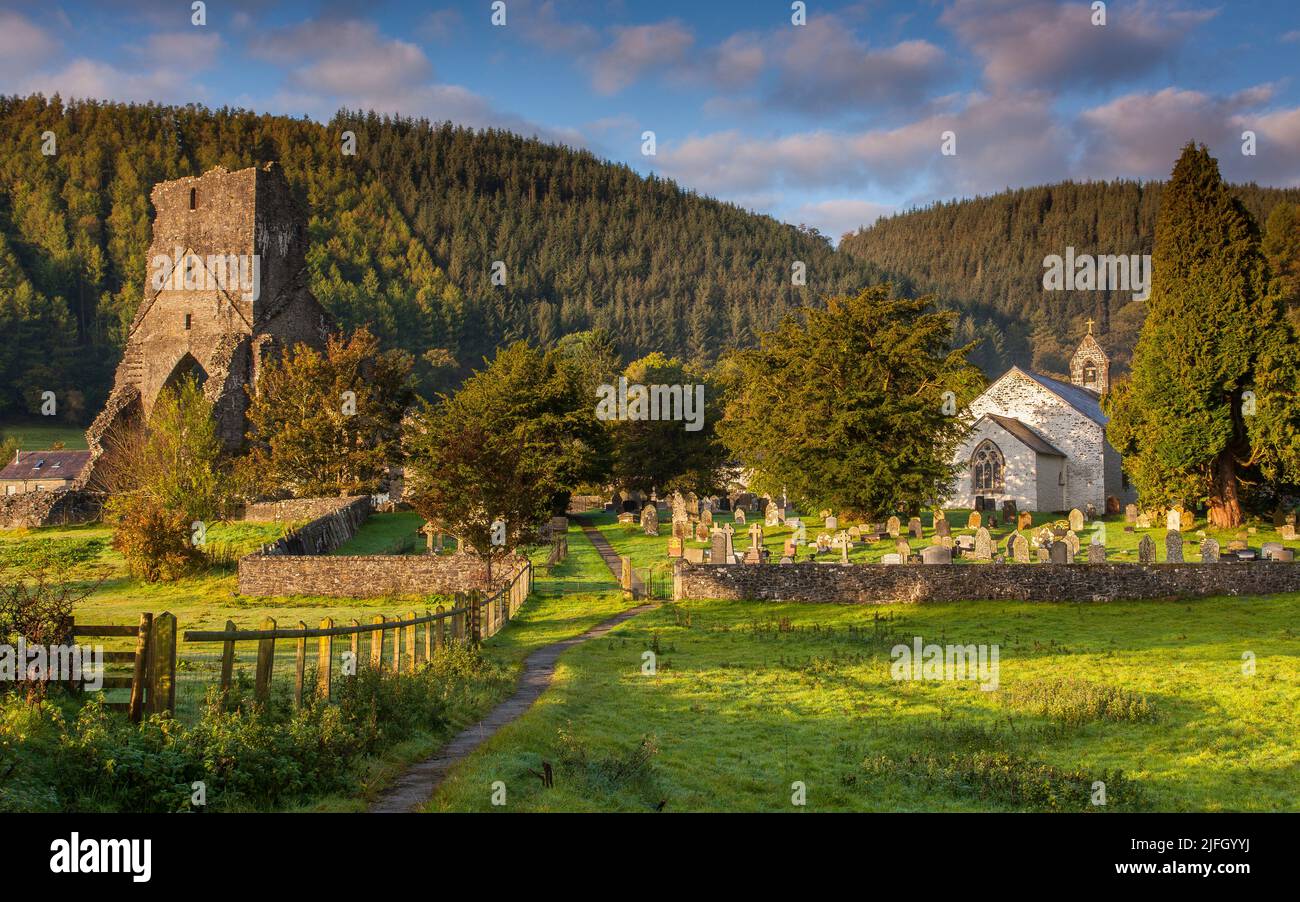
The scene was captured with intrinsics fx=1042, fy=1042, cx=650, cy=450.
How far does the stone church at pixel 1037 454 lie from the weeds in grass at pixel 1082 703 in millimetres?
39971

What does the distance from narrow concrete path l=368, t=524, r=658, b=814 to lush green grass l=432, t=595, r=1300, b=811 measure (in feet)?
1.07

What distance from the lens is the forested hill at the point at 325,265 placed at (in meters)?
118

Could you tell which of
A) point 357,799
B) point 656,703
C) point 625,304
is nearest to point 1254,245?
point 656,703

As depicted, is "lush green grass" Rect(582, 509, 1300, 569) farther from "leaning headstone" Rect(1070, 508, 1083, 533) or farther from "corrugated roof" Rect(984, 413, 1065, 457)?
"corrugated roof" Rect(984, 413, 1065, 457)

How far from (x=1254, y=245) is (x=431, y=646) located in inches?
1680

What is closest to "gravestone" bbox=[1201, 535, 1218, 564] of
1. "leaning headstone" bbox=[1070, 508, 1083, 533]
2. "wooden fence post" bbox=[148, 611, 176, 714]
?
"leaning headstone" bbox=[1070, 508, 1083, 533]

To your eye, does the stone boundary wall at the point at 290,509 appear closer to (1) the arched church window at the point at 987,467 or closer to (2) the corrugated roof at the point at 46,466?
(2) the corrugated roof at the point at 46,466

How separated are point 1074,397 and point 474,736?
58.5 m

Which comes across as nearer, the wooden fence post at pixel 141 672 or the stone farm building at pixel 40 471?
the wooden fence post at pixel 141 672

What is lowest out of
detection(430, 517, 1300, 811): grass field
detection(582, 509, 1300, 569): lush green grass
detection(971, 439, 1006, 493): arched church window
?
detection(430, 517, 1300, 811): grass field

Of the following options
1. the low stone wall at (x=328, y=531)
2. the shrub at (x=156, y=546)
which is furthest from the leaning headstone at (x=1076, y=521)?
the shrub at (x=156, y=546)

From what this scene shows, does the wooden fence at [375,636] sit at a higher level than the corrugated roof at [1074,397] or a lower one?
lower

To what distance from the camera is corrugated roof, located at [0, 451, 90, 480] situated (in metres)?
71.3
